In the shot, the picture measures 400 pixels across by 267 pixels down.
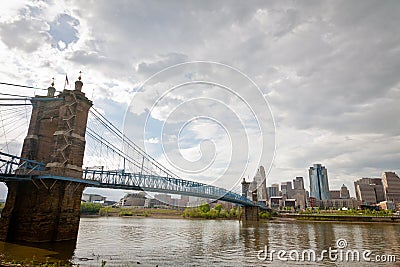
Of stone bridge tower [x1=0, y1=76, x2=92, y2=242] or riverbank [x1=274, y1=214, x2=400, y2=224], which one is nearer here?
stone bridge tower [x1=0, y1=76, x2=92, y2=242]

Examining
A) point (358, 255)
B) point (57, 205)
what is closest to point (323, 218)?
point (358, 255)

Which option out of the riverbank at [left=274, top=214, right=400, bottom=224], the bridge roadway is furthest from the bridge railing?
the riverbank at [left=274, top=214, right=400, bottom=224]

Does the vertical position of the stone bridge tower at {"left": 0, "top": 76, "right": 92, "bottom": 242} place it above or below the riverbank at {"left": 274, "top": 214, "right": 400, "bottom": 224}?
above

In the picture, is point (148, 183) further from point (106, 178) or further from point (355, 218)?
point (355, 218)

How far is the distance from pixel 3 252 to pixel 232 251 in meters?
21.3

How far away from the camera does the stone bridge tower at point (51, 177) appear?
29.4 meters

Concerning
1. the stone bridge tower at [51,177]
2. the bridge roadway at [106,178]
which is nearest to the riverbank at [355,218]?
the bridge roadway at [106,178]

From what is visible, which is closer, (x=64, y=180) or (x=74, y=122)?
(x=64, y=180)

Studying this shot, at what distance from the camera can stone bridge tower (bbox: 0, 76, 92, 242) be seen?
29.4 m

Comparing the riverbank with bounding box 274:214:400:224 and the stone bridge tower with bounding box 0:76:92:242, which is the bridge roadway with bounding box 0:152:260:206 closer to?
the stone bridge tower with bounding box 0:76:92:242

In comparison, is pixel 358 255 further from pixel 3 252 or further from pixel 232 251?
pixel 3 252

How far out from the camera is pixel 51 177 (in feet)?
95.7

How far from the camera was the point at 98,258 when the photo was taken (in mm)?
22531

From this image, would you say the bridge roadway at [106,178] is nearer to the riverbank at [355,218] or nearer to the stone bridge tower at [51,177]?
the stone bridge tower at [51,177]
